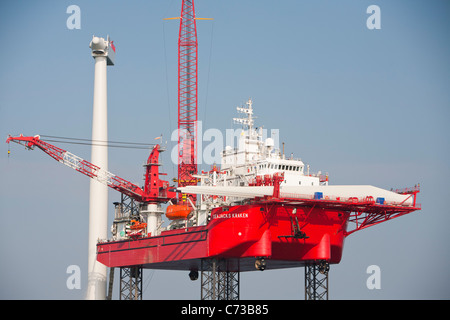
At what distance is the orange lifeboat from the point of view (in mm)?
75312

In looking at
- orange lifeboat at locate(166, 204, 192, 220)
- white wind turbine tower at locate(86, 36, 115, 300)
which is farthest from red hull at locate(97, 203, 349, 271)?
white wind turbine tower at locate(86, 36, 115, 300)

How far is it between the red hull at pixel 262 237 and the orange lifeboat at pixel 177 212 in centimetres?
145

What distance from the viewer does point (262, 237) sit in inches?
2665

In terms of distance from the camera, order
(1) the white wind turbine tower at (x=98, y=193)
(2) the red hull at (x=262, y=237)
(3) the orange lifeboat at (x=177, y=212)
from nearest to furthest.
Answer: (2) the red hull at (x=262, y=237), (3) the orange lifeboat at (x=177, y=212), (1) the white wind turbine tower at (x=98, y=193)

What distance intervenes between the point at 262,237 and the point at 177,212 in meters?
10.3

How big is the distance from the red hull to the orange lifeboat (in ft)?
4.76

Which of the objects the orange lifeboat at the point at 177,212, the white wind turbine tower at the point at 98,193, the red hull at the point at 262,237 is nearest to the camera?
the red hull at the point at 262,237

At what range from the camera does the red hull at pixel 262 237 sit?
67750 mm

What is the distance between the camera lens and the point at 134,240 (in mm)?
79438

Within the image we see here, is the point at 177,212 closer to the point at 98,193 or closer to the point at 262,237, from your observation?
the point at 262,237

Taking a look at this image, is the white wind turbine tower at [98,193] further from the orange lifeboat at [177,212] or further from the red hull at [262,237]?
the red hull at [262,237]

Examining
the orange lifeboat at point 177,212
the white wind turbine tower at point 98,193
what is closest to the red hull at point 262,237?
the orange lifeboat at point 177,212

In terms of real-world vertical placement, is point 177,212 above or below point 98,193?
below

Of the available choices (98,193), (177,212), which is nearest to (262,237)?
(177,212)
